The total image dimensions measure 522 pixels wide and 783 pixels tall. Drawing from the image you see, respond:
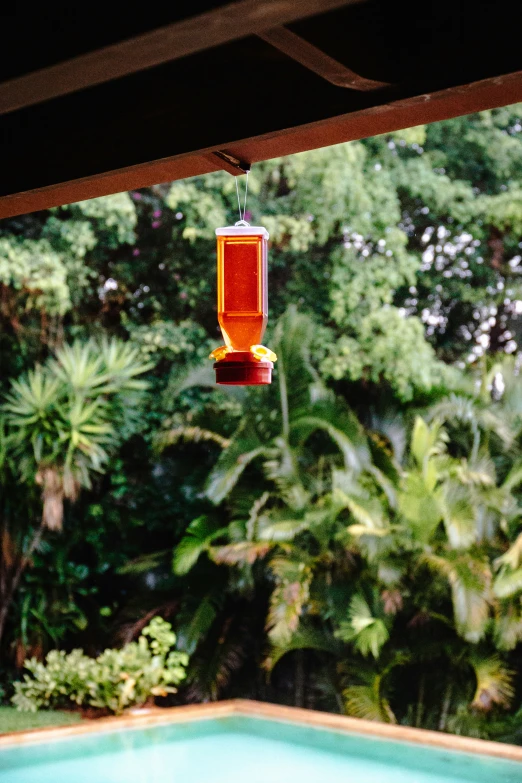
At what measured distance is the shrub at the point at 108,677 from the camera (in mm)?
8766

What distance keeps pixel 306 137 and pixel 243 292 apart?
1.64 feet

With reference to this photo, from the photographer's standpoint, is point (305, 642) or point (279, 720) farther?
point (305, 642)

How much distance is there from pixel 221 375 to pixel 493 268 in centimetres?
853

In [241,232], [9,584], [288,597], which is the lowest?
[9,584]

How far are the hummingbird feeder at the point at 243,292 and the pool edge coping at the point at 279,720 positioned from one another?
5.34 m

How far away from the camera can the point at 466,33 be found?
169 cm

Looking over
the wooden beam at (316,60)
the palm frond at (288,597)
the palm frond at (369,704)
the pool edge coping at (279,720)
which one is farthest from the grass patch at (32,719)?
the wooden beam at (316,60)

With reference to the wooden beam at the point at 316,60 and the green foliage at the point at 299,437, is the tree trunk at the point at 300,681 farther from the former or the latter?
the wooden beam at the point at 316,60

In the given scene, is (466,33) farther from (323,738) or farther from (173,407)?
(173,407)

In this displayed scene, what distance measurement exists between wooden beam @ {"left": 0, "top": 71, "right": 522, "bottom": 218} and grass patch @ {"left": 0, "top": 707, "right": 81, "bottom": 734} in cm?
691

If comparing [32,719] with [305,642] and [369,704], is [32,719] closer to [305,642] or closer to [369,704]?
[305,642]

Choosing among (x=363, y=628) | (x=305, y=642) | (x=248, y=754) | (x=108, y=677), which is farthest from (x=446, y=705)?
(x=108, y=677)

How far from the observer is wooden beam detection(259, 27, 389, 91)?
161 cm

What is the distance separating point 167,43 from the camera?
139 cm
